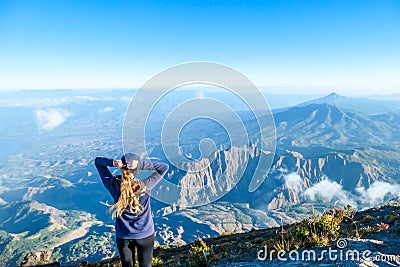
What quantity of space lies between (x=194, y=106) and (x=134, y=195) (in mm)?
6030

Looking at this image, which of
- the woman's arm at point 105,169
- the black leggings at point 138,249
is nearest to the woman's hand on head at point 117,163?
the woman's arm at point 105,169

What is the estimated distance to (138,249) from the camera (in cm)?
745

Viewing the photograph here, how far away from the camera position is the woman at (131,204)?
6797mm

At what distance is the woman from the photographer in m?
6.80

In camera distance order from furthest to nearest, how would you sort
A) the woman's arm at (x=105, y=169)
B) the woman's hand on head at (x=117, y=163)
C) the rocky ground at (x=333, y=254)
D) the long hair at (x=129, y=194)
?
1. the rocky ground at (x=333, y=254)
2. the woman's arm at (x=105, y=169)
3. the long hair at (x=129, y=194)
4. the woman's hand on head at (x=117, y=163)

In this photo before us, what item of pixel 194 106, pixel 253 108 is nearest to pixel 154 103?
pixel 194 106

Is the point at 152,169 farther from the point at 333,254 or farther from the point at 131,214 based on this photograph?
the point at 333,254

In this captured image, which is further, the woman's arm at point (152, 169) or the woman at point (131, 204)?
the woman's arm at point (152, 169)

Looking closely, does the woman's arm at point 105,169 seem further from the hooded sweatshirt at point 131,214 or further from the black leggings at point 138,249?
the black leggings at point 138,249

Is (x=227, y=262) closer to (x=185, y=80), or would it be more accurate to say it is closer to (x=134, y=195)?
(x=134, y=195)

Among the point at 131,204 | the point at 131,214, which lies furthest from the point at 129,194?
the point at 131,214

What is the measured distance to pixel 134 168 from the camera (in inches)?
267

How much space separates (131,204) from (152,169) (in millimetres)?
1070

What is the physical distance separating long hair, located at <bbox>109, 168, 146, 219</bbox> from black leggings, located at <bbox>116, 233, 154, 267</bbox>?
840 millimetres
